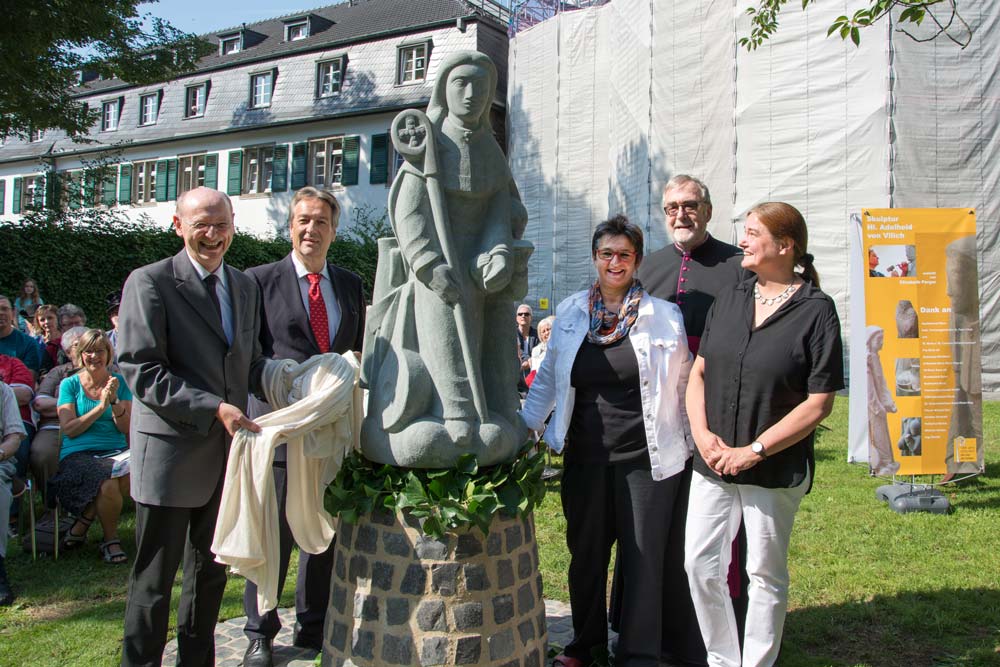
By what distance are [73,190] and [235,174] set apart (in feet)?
41.8

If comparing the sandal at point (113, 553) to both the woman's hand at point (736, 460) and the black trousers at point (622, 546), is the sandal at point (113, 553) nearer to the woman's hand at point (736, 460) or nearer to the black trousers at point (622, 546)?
the black trousers at point (622, 546)

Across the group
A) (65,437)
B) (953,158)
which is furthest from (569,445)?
(953,158)

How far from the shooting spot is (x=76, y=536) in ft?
19.5

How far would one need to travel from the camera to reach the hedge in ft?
47.2

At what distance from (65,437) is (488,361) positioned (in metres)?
4.09

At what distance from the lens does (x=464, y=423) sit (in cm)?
327

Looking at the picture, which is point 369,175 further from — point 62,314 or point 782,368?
point 782,368

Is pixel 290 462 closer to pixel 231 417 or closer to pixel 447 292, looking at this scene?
pixel 231 417

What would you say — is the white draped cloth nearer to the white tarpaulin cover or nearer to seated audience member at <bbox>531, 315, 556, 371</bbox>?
seated audience member at <bbox>531, 315, 556, 371</bbox>

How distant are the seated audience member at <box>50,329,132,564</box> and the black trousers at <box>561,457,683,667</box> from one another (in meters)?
3.58

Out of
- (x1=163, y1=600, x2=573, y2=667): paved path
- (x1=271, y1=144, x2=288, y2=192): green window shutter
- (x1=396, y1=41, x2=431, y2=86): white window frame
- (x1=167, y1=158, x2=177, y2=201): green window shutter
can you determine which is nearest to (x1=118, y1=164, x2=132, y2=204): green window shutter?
(x1=167, y1=158, x2=177, y2=201): green window shutter

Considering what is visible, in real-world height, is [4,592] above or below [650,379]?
below

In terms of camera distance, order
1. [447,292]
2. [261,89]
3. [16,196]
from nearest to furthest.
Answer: [447,292]
[261,89]
[16,196]

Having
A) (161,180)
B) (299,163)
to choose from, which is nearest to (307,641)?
(299,163)
